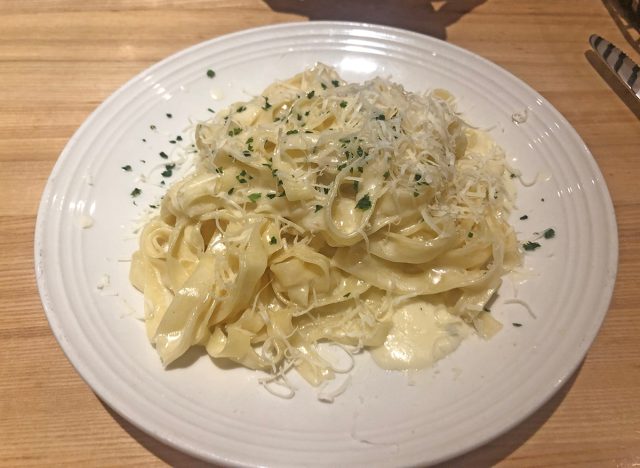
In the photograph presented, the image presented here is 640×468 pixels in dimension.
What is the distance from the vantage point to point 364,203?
1.90 meters

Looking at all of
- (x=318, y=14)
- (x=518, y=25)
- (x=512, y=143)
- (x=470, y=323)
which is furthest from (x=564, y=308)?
(x=318, y=14)

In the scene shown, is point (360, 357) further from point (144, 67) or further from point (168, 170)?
point (144, 67)

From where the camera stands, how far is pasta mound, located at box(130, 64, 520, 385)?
1.85 metres

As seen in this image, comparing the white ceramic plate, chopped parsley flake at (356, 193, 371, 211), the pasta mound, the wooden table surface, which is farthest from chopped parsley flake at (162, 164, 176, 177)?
chopped parsley flake at (356, 193, 371, 211)

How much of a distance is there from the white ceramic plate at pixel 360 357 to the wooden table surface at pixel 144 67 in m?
0.22

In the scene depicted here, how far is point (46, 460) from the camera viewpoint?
1680mm

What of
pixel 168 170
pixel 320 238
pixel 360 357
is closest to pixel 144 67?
Result: pixel 168 170

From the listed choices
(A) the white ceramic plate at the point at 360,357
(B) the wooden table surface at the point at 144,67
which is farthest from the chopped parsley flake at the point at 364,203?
(B) the wooden table surface at the point at 144,67

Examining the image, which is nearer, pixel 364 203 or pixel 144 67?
pixel 364 203

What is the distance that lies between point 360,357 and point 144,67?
223cm

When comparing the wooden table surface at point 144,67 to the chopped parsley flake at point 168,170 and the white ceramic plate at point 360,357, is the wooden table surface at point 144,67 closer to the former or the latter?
the white ceramic plate at point 360,357

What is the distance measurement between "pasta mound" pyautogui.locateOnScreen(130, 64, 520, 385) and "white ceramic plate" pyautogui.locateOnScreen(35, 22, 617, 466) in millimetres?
102

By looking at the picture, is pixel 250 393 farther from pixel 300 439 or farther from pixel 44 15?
pixel 44 15

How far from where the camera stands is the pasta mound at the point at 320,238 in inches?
73.0
